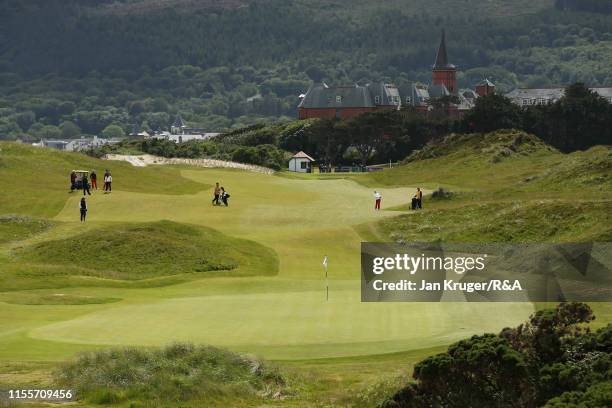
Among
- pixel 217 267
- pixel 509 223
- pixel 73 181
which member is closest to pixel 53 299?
pixel 217 267

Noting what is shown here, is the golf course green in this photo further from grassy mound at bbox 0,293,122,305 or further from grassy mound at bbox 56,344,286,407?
grassy mound at bbox 56,344,286,407

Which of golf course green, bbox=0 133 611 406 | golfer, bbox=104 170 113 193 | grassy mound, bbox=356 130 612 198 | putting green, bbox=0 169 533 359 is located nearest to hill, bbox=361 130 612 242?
grassy mound, bbox=356 130 612 198

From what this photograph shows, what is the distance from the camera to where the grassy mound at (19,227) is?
71.1 meters

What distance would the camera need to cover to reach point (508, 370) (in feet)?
94.5

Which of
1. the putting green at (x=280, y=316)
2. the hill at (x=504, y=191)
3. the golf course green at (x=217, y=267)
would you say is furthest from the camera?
the hill at (x=504, y=191)

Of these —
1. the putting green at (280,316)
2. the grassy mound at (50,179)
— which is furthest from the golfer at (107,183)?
the putting green at (280,316)

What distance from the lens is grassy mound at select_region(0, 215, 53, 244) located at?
2800 inches

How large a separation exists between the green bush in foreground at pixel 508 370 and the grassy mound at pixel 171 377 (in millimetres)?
4443

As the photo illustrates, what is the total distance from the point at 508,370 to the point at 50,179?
68350 millimetres

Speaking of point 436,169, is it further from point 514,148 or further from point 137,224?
point 137,224

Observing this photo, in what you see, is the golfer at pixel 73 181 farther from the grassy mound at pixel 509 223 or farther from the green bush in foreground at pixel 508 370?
the green bush in foreground at pixel 508 370

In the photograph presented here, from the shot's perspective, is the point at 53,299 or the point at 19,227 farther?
the point at 19,227

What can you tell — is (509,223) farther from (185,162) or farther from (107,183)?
(185,162)

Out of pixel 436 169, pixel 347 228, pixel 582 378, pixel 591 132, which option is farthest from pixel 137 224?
pixel 591 132
